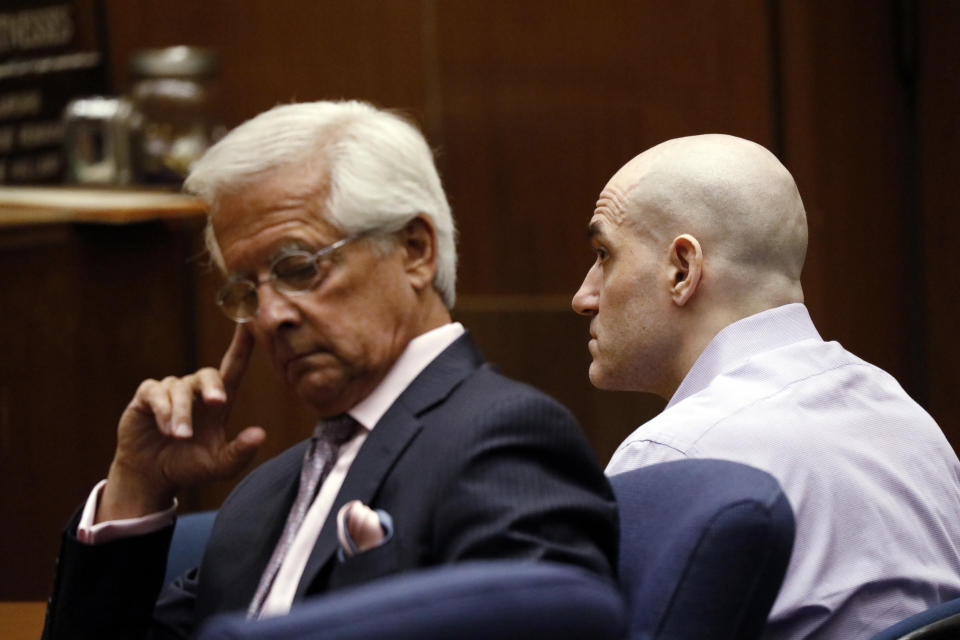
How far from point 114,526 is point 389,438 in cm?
46

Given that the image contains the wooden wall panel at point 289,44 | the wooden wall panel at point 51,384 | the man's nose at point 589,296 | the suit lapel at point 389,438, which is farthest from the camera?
the wooden wall panel at point 289,44

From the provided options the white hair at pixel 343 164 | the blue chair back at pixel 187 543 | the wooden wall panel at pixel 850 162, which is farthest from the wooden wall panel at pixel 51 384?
the white hair at pixel 343 164

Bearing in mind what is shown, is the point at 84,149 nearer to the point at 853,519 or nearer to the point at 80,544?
the point at 80,544

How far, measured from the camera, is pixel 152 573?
6.40 feet

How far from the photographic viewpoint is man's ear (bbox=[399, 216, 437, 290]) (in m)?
1.87

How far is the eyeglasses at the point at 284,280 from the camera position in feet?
5.98

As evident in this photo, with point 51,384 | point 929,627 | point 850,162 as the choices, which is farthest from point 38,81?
point 929,627

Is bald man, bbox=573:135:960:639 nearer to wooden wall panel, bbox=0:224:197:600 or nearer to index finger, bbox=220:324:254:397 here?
index finger, bbox=220:324:254:397

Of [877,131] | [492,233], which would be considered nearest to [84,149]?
[492,233]

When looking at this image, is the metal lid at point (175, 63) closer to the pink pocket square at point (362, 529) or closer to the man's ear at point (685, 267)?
the man's ear at point (685, 267)

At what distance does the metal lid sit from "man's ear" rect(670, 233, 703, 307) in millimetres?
3003

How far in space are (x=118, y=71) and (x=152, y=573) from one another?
3836 mm

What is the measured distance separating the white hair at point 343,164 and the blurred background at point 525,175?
1906 millimetres

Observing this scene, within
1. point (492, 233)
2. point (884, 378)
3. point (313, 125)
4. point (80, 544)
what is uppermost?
point (313, 125)
